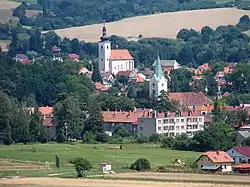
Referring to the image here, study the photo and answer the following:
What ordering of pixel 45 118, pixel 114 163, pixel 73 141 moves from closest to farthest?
pixel 114 163 < pixel 73 141 < pixel 45 118

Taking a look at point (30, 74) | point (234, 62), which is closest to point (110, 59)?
point (234, 62)

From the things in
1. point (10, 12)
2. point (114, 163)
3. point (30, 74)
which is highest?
point (10, 12)

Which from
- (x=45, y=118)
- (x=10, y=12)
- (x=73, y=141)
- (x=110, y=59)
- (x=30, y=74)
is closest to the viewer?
(x=73, y=141)

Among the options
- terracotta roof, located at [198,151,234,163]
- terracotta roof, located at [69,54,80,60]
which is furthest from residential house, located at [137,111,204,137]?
terracotta roof, located at [69,54,80,60]

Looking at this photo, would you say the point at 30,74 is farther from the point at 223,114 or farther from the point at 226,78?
the point at 223,114

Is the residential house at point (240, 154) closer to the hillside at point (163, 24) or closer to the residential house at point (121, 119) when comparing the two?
the residential house at point (121, 119)

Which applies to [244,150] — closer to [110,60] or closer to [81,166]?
[81,166]

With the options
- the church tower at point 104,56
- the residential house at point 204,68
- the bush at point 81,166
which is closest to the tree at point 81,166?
the bush at point 81,166

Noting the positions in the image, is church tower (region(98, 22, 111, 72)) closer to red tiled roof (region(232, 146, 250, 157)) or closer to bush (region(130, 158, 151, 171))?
red tiled roof (region(232, 146, 250, 157))
